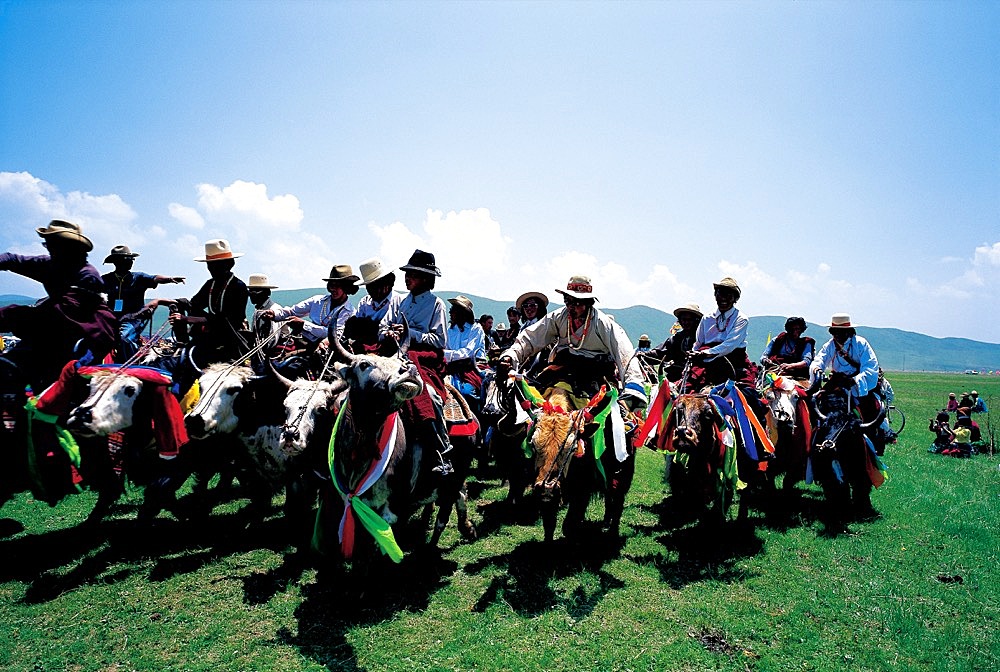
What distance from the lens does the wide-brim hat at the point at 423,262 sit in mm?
6859

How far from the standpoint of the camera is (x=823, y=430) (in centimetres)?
887

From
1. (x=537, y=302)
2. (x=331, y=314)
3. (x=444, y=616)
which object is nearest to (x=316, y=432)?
(x=444, y=616)

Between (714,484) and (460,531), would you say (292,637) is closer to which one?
(460,531)

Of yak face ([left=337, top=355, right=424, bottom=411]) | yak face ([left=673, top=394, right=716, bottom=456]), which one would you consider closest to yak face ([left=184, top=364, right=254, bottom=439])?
yak face ([left=337, top=355, right=424, bottom=411])

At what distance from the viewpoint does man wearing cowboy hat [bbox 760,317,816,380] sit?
35.6 ft

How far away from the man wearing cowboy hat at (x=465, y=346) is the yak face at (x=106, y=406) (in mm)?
3786

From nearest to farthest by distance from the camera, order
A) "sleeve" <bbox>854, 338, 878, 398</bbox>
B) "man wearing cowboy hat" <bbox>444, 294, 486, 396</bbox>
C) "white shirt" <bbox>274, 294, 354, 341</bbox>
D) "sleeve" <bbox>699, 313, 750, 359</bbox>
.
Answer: "sleeve" <bbox>699, 313, 750, 359</bbox> → "white shirt" <bbox>274, 294, 354, 341</bbox> → "man wearing cowboy hat" <bbox>444, 294, 486, 396</bbox> → "sleeve" <bbox>854, 338, 878, 398</bbox>

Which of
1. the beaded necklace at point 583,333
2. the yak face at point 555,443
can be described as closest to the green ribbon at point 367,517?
the yak face at point 555,443

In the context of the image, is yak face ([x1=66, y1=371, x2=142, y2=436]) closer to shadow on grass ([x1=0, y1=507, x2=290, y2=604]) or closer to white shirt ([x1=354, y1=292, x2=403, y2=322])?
shadow on grass ([x1=0, y1=507, x2=290, y2=604])

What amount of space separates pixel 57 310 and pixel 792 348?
12695mm

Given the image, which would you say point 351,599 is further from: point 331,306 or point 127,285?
point 127,285

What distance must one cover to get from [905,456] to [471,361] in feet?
45.1

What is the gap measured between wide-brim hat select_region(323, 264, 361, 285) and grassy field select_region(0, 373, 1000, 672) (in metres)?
4.05

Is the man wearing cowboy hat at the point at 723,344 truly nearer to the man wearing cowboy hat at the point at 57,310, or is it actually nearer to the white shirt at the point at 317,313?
the white shirt at the point at 317,313
